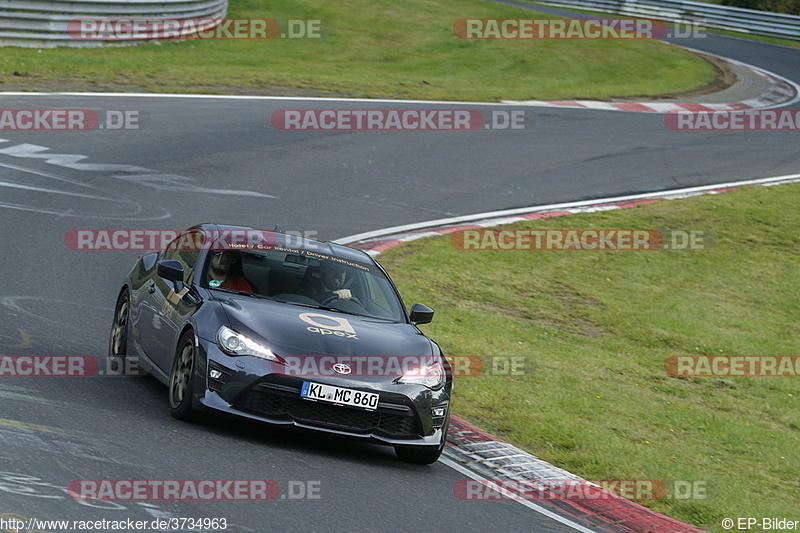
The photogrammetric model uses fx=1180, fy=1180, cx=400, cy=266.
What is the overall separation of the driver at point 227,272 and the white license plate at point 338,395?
1.46 m

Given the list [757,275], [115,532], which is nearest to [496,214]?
[757,275]

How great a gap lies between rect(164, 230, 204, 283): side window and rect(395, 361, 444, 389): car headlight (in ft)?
6.42

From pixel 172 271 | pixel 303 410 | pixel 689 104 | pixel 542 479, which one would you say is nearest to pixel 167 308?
pixel 172 271

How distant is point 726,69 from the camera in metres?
35.0

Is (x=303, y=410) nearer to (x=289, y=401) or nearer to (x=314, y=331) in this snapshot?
(x=289, y=401)

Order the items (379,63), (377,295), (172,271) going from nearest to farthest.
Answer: (172,271)
(377,295)
(379,63)

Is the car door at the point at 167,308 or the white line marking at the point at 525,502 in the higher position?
the car door at the point at 167,308

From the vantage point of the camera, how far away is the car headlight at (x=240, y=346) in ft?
25.2

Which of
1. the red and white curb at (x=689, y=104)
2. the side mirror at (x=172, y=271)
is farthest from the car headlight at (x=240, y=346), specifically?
the red and white curb at (x=689, y=104)

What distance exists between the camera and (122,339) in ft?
31.5

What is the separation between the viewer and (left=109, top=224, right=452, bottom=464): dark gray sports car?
25.0 ft

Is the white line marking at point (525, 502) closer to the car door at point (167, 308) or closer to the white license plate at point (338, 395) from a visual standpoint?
the white license plate at point (338, 395)

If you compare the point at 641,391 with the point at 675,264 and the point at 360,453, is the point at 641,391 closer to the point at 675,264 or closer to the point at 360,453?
the point at 360,453

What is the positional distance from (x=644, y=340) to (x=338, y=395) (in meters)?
6.26
